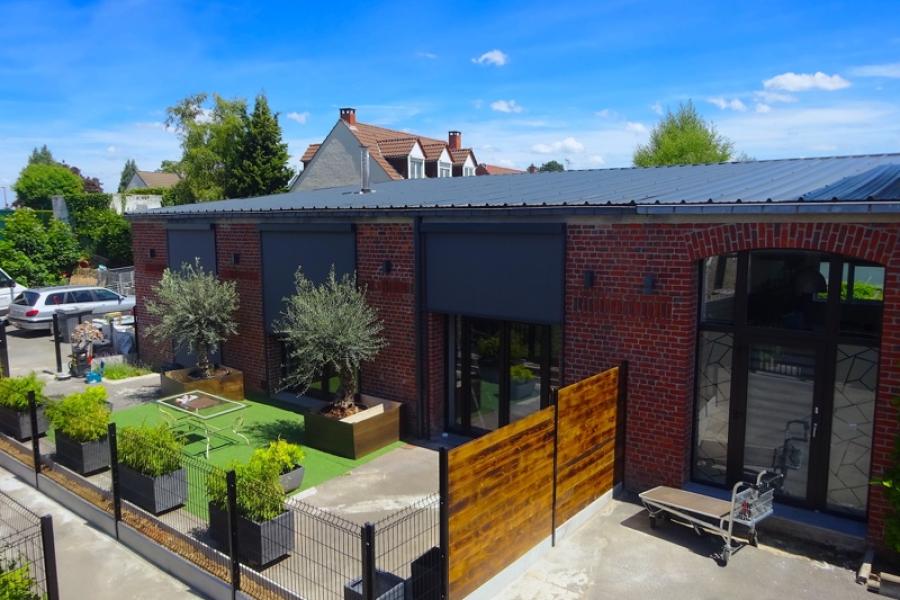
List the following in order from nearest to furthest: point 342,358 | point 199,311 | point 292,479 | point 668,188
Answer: point 292,479 → point 668,188 → point 342,358 → point 199,311

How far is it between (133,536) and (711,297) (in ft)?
25.0

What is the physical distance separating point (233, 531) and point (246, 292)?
795 centimetres

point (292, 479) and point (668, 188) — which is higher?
point (668, 188)

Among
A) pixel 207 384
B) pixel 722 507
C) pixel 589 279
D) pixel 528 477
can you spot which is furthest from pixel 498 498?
pixel 207 384

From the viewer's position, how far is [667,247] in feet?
26.4

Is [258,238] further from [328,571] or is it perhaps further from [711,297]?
[711,297]

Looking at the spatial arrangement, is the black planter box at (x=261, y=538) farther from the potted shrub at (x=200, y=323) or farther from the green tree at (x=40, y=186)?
the green tree at (x=40, y=186)

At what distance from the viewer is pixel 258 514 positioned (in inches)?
264

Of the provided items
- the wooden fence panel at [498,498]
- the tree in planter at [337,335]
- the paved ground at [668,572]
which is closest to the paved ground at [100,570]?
the wooden fence panel at [498,498]

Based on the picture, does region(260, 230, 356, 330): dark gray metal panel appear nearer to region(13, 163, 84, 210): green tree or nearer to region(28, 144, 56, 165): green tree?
region(13, 163, 84, 210): green tree

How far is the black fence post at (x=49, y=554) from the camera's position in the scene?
554 centimetres

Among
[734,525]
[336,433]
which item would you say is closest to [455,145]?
[336,433]

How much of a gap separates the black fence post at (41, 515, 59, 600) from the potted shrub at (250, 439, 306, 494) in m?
2.28

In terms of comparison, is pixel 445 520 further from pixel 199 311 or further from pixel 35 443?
pixel 199 311
